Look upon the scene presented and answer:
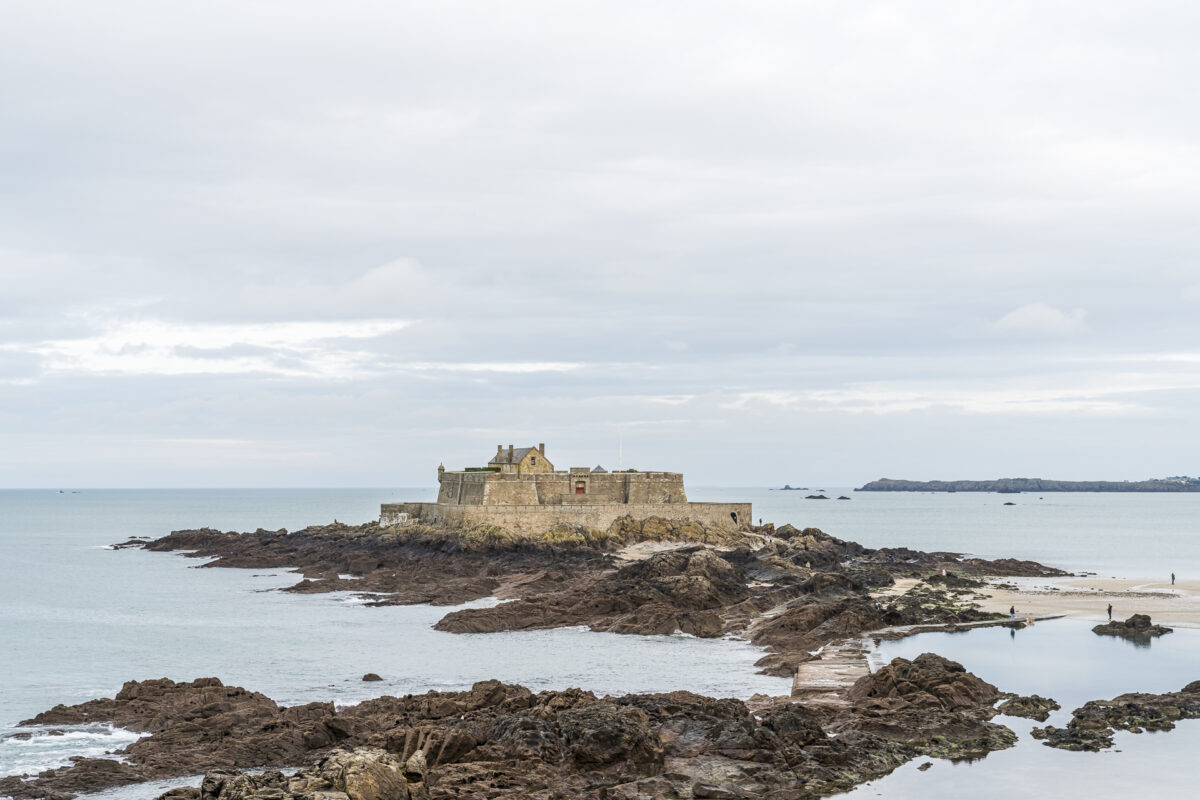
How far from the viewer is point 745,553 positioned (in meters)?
46.4

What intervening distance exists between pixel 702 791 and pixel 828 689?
6907mm

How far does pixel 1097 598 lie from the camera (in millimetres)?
36750

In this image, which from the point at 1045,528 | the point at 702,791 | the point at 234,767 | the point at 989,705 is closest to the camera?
the point at 702,791

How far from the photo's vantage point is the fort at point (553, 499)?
166 ft

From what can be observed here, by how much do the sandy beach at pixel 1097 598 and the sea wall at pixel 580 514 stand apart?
1448cm

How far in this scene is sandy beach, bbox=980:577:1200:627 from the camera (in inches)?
1266

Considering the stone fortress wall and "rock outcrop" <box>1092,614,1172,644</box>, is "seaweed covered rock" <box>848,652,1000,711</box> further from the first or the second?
the stone fortress wall

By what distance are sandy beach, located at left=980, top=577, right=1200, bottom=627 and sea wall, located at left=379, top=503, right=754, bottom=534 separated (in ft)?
47.5

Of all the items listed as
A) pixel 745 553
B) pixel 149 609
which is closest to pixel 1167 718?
pixel 745 553

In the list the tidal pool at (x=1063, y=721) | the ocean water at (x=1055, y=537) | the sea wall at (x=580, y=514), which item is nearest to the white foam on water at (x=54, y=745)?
the tidal pool at (x=1063, y=721)

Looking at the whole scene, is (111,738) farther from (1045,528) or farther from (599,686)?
(1045,528)

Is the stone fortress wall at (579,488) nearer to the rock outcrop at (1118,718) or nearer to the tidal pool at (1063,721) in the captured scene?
the tidal pool at (1063,721)

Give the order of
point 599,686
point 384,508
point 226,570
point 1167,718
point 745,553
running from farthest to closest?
point 384,508, point 226,570, point 745,553, point 599,686, point 1167,718

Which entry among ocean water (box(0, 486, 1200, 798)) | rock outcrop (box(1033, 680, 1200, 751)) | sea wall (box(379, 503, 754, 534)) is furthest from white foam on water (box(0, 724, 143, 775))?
sea wall (box(379, 503, 754, 534))
